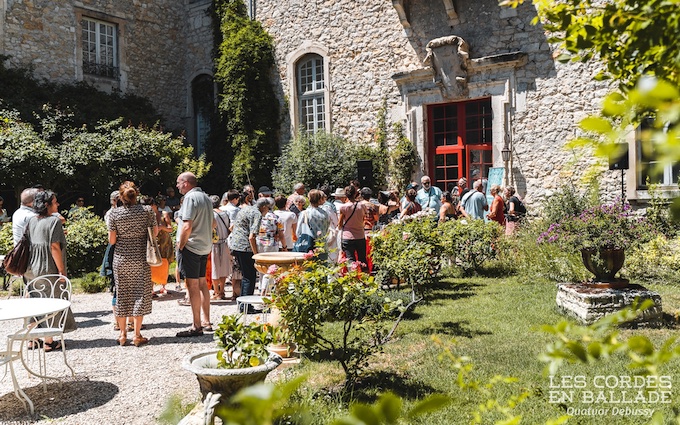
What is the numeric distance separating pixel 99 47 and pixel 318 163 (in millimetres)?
7677

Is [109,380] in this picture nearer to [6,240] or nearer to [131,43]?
[6,240]

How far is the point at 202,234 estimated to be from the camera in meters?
6.02

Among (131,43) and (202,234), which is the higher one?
(131,43)

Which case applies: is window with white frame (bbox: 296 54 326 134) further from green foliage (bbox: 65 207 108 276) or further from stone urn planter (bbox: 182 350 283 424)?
stone urn planter (bbox: 182 350 283 424)

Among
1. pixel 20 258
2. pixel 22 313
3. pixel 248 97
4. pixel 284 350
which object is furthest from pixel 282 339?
pixel 248 97

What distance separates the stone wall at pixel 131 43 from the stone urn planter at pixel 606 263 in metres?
14.2

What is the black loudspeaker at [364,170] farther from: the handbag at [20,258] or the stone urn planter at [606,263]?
the handbag at [20,258]

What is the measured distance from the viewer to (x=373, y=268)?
8.72m

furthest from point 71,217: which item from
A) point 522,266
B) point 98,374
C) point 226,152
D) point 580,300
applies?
point 580,300

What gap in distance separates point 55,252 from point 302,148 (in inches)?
359

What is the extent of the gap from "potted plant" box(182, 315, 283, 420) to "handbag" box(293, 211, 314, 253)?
3.40 m

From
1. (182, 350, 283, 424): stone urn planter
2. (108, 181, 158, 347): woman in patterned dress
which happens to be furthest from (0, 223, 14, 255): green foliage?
(182, 350, 283, 424): stone urn planter

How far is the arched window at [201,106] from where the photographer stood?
17.6m

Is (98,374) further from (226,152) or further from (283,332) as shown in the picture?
(226,152)
